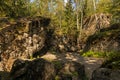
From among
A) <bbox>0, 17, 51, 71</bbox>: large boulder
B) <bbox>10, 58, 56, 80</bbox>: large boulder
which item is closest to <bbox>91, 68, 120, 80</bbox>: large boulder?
<bbox>10, 58, 56, 80</bbox>: large boulder

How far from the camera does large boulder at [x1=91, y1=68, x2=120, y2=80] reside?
21.9 ft

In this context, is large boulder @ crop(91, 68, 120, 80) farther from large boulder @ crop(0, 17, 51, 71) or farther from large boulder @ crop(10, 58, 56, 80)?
large boulder @ crop(0, 17, 51, 71)

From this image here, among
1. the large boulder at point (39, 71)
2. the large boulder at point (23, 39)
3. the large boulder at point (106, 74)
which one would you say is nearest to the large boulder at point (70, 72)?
the large boulder at point (39, 71)

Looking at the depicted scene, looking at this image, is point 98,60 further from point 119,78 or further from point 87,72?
point 119,78

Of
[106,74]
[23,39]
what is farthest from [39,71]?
[23,39]

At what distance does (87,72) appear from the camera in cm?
1366

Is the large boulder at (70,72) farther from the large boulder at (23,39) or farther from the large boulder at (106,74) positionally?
the large boulder at (23,39)

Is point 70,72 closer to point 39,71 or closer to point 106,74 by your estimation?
point 39,71

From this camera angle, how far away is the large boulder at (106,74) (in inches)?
263

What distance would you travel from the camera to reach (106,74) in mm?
6859

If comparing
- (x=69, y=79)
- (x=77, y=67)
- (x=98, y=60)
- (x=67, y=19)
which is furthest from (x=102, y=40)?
(x=67, y=19)

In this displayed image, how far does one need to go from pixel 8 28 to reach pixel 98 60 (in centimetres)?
974

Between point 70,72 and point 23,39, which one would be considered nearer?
point 70,72

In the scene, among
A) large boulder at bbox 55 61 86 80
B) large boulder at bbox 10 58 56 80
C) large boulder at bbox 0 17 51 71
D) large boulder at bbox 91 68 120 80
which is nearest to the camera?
large boulder at bbox 91 68 120 80
